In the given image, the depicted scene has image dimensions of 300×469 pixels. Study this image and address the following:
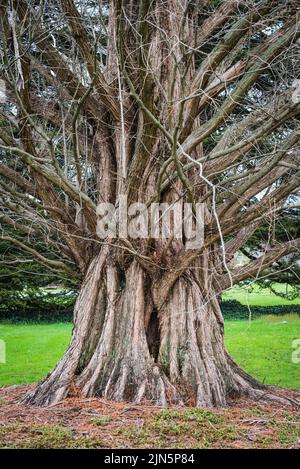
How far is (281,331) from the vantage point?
14.9 m

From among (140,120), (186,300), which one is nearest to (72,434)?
(186,300)

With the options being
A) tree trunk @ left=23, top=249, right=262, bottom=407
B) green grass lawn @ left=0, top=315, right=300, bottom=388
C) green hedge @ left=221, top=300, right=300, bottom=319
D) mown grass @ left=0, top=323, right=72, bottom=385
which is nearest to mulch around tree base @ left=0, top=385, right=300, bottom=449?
tree trunk @ left=23, top=249, right=262, bottom=407

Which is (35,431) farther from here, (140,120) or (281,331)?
(281,331)

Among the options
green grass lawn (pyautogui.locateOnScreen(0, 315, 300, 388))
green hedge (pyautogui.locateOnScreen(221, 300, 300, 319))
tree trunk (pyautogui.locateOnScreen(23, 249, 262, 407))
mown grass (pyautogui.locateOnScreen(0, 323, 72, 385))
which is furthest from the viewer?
green hedge (pyautogui.locateOnScreen(221, 300, 300, 319))

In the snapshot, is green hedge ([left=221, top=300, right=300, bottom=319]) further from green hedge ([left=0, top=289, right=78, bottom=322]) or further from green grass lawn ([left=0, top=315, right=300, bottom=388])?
green hedge ([left=0, top=289, right=78, bottom=322])

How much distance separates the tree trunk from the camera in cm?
522

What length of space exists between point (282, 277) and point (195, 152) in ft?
28.4

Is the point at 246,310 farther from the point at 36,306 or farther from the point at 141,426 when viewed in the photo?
the point at 141,426

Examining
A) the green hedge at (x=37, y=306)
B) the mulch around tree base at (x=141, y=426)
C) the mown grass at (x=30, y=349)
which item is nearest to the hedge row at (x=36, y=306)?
the green hedge at (x=37, y=306)

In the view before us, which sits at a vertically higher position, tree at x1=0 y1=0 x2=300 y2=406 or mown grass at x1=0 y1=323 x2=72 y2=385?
tree at x1=0 y1=0 x2=300 y2=406

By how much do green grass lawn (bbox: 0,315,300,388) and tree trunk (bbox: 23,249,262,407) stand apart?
5.21 ft

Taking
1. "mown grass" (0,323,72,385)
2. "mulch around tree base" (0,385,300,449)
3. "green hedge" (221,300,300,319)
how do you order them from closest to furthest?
"mulch around tree base" (0,385,300,449)
"mown grass" (0,323,72,385)
"green hedge" (221,300,300,319)

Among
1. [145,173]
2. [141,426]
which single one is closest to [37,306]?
[145,173]

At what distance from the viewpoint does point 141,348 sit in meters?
5.38
